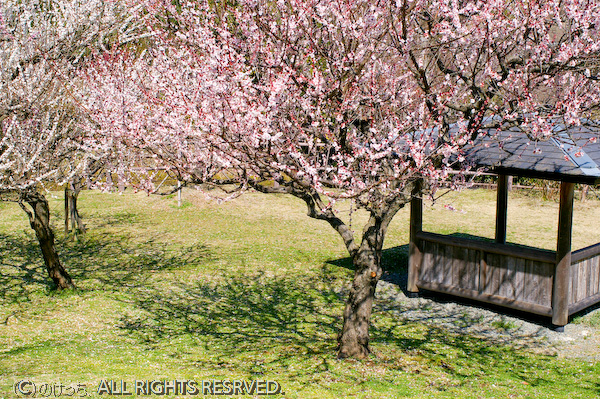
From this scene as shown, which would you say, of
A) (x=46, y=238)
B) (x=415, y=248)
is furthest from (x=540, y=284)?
(x=46, y=238)

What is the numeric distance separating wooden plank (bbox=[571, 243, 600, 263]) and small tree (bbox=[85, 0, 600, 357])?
306 centimetres

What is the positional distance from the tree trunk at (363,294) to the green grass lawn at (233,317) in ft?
1.29

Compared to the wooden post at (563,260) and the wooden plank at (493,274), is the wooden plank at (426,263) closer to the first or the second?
the wooden plank at (493,274)

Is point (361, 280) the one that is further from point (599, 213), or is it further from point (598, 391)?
point (599, 213)

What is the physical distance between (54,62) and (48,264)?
4.81 metres

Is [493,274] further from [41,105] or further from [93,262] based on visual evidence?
[93,262]

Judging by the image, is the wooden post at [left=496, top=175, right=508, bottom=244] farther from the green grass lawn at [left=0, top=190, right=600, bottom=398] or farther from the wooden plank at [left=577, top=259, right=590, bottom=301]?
the wooden plank at [left=577, top=259, right=590, bottom=301]

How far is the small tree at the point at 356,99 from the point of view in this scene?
881cm

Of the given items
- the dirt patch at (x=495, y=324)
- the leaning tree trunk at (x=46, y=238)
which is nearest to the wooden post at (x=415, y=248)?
the dirt patch at (x=495, y=324)

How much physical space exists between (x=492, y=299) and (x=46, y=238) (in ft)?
34.0

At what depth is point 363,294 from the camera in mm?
10211

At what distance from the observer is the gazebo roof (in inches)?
420

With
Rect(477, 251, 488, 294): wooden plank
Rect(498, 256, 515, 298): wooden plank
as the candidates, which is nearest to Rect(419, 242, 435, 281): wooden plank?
Rect(477, 251, 488, 294): wooden plank

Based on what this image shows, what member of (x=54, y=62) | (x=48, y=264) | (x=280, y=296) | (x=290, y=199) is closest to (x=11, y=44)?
(x=54, y=62)
